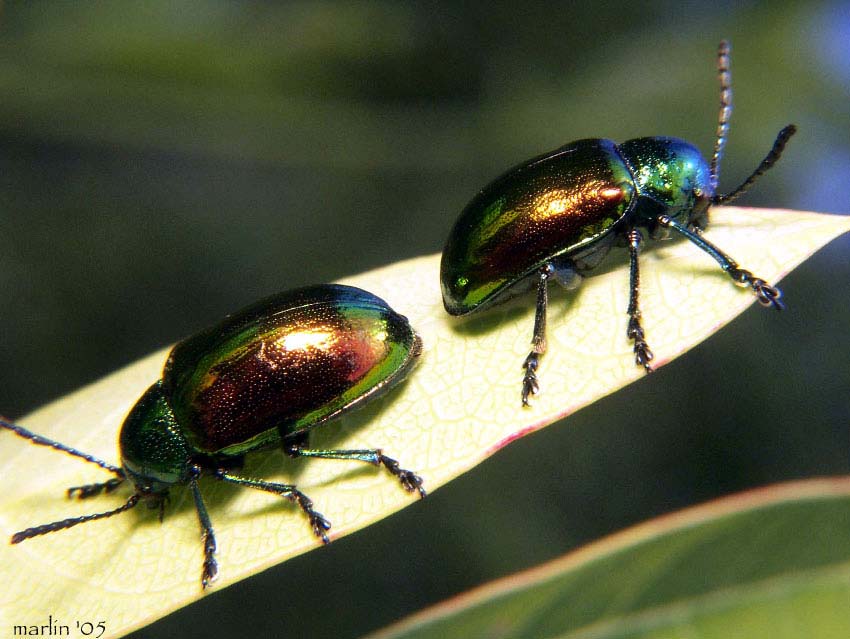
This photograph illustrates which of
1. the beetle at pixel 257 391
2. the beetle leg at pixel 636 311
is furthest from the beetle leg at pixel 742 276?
the beetle at pixel 257 391

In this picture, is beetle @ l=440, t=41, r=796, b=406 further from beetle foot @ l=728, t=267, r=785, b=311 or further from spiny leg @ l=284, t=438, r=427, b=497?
spiny leg @ l=284, t=438, r=427, b=497

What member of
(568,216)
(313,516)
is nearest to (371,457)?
(313,516)

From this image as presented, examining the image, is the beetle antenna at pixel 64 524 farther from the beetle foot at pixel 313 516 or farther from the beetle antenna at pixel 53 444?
the beetle foot at pixel 313 516

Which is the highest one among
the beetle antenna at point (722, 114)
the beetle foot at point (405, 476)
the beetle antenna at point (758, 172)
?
the beetle antenna at point (722, 114)

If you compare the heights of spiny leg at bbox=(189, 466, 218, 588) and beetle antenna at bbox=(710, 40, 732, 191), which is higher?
beetle antenna at bbox=(710, 40, 732, 191)

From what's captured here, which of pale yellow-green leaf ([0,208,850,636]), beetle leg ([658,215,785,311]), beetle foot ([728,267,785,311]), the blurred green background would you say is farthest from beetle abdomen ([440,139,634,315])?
the blurred green background

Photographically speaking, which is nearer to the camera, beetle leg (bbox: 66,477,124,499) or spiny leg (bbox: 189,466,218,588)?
spiny leg (bbox: 189,466,218,588)
